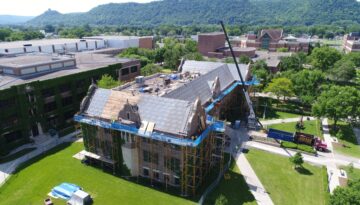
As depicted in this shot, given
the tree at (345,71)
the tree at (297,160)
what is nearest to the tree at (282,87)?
the tree at (345,71)

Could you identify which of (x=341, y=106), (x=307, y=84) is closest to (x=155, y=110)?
(x=341, y=106)

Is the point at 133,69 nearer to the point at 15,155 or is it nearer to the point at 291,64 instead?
the point at 15,155

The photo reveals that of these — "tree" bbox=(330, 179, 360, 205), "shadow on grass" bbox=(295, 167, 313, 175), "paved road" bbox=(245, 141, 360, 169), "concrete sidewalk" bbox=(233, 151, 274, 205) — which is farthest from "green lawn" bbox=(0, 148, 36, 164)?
"tree" bbox=(330, 179, 360, 205)

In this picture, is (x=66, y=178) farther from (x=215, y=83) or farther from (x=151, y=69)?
(x=151, y=69)

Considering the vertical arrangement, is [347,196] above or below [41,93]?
below

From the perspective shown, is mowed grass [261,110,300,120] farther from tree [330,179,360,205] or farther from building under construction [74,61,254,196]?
tree [330,179,360,205]

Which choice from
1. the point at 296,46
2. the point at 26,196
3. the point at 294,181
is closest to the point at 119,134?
the point at 26,196
